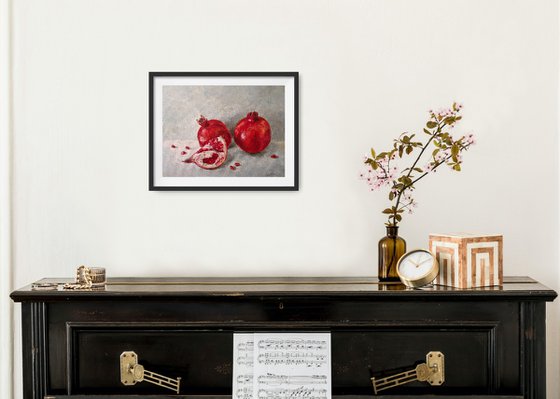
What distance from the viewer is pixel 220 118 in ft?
7.70

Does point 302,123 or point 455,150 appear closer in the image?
point 455,150

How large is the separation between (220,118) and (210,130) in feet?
0.21

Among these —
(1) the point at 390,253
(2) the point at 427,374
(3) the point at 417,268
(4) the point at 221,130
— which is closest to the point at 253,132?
(4) the point at 221,130

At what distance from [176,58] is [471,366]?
1.62 m

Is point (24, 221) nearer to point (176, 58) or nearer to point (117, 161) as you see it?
point (117, 161)

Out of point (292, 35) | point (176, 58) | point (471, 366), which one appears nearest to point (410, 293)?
point (471, 366)

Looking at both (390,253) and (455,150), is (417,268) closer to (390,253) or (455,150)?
(390,253)

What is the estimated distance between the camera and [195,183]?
7.69ft

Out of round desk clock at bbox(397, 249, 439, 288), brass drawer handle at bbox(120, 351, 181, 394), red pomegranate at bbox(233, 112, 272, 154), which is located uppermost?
red pomegranate at bbox(233, 112, 272, 154)

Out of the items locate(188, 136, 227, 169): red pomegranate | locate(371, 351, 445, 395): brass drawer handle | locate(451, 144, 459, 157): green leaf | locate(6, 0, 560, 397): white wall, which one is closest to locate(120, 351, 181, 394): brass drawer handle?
locate(6, 0, 560, 397): white wall

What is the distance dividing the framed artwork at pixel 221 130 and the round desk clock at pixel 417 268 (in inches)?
22.2

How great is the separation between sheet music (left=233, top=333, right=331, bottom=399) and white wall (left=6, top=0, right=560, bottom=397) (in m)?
0.45

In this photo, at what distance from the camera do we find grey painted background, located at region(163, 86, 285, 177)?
234 cm

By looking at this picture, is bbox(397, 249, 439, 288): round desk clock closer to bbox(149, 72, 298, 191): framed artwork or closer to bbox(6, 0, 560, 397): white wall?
bbox(6, 0, 560, 397): white wall
